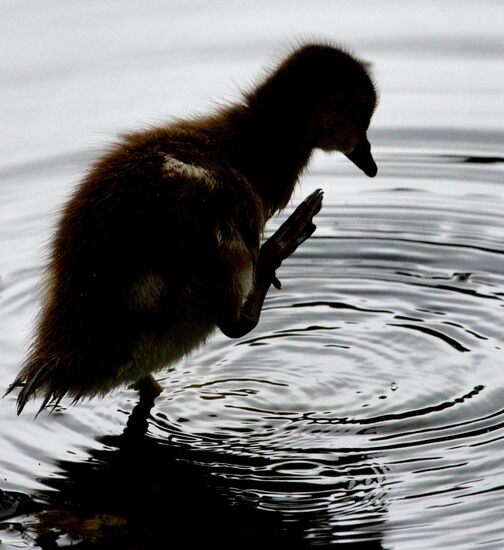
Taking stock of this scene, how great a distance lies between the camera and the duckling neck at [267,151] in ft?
15.4

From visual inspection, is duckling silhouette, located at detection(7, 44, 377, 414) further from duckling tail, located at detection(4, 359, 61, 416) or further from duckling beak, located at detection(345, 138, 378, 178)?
duckling beak, located at detection(345, 138, 378, 178)

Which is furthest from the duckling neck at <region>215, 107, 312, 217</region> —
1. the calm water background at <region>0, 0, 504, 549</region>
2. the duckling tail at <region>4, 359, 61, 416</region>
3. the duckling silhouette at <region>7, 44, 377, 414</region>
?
the duckling tail at <region>4, 359, 61, 416</region>

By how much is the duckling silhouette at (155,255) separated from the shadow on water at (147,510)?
0.25 meters

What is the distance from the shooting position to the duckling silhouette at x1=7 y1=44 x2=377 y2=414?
4.27 metres

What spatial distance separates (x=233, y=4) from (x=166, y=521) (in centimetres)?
478

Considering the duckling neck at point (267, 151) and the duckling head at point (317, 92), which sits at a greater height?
the duckling head at point (317, 92)

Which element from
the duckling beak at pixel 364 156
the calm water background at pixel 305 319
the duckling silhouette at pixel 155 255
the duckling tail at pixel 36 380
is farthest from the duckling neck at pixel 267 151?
the duckling tail at pixel 36 380

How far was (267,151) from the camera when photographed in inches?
188

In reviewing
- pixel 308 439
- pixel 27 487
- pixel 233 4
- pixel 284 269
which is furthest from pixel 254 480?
pixel 233 4

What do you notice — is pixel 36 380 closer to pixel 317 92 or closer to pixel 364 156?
pixel 317 92

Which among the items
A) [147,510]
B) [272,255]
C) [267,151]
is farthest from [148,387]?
[267,151]

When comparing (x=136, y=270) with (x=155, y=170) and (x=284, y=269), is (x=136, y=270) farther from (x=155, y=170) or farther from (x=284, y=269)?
(x=284, y=269)

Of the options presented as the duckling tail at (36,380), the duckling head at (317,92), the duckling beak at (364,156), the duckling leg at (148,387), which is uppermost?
the duckling head at (317,92)

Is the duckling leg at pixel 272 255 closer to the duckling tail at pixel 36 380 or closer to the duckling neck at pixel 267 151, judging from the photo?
the duckling neck at pixel 267 151
